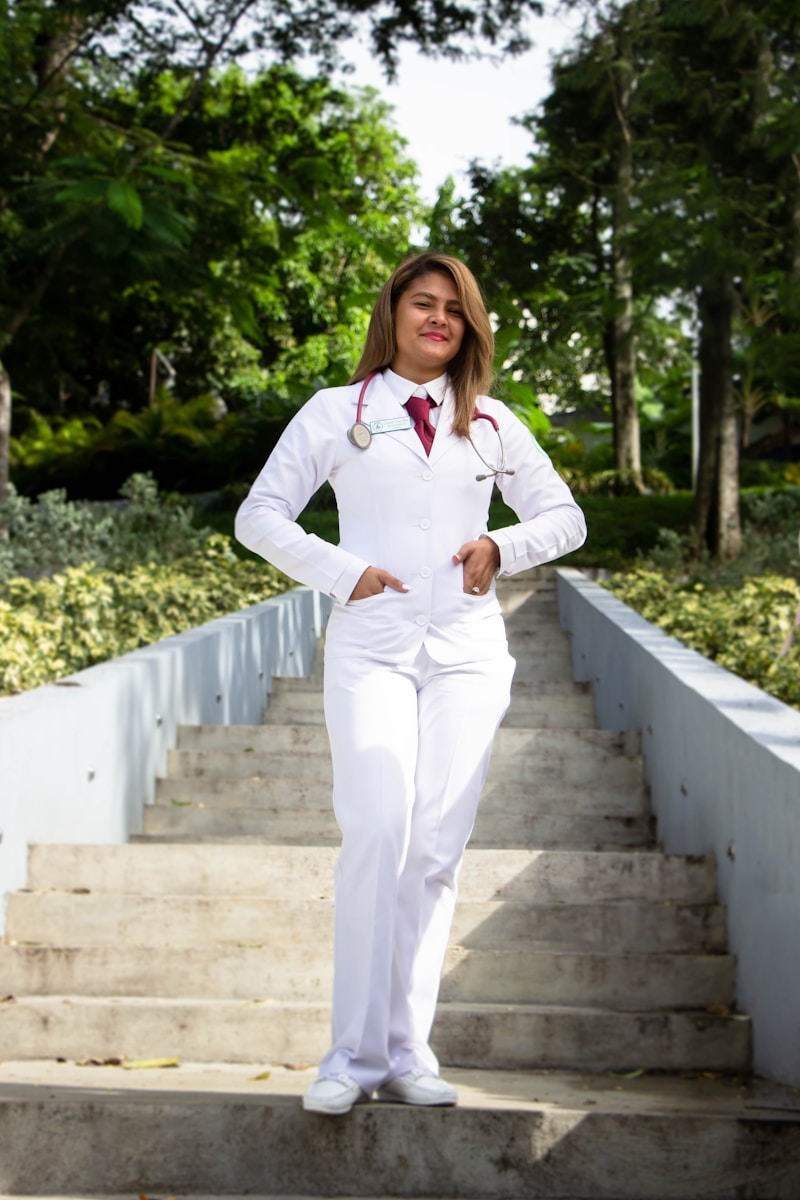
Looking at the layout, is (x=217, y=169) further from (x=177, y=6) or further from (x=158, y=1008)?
(x=158, y=1008)

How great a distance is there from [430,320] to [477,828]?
10.4 feet

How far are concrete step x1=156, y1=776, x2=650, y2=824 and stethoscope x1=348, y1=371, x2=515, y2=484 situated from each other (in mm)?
3335

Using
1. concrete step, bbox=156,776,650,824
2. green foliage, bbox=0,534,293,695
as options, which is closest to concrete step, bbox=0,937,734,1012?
concrete step, bbox=156,776,650,824

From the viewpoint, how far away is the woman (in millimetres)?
3084

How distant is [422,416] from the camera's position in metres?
3.27

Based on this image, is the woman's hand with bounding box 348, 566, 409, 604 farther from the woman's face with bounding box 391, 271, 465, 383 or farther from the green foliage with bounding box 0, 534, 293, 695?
the green foliage with bounding box 0, 534, 293, 695

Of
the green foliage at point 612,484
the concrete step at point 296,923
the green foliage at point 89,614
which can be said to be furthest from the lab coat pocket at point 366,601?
the green foliage at point 612,484

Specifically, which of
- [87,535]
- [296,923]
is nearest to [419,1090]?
[296,923]

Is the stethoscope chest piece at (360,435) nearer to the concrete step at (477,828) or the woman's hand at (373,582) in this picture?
the woman's hand at (373,582)

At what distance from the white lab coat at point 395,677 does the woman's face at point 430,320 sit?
105 millimetres

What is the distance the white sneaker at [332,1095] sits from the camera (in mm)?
3016

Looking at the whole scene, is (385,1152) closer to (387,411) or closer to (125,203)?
(387,411)

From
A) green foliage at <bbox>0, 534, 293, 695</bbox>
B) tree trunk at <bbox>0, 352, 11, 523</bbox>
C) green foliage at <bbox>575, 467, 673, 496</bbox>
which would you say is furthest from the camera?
green foliage at <bbox>575, 467, 673, 496</bbox>

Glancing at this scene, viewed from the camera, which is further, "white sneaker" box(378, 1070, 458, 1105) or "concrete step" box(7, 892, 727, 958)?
"concrete step" box(7, 892, 727, 958)
